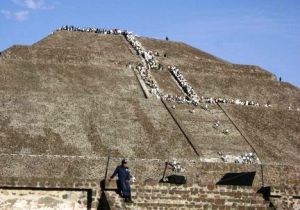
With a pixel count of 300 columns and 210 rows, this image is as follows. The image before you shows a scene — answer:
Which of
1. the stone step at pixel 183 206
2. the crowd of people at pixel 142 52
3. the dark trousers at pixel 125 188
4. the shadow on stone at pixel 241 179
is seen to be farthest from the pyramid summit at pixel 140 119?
the shadow on stone at pixel 241 179

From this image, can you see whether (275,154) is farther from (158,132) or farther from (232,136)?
(158,132)

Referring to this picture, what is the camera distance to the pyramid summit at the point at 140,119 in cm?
2773

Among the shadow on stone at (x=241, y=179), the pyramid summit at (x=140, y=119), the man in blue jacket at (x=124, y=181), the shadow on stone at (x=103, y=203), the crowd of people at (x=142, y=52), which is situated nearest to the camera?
the man in blue jacket at (x=124, y=181)

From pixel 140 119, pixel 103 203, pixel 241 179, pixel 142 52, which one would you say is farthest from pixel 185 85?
pixel 103 203

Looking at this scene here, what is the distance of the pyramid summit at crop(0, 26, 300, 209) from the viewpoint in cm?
2773

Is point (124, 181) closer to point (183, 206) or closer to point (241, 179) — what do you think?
point (183, 206)

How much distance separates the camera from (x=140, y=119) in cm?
3756

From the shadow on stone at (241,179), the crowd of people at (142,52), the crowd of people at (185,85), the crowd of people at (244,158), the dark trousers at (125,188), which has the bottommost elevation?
the dark trousers at (125,188)

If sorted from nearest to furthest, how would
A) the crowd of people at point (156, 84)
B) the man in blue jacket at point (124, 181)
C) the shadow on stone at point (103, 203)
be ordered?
the man in blue jacket at point (124, 181)
the shadow on stone at point (103, 203)
the crowd of people at point (156, 84)

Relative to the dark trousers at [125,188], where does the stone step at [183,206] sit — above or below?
below

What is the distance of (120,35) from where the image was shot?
6247 centimetres

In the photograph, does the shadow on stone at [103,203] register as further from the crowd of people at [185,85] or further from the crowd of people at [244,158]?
the crowd of people at [185,85]

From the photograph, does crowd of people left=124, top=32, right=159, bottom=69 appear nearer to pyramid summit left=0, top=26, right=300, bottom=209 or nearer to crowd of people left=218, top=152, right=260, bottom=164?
pyramid summit left=0, top=26, right=300, bottom=209

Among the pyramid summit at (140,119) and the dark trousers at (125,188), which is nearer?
the dark trousers at (125,188)
